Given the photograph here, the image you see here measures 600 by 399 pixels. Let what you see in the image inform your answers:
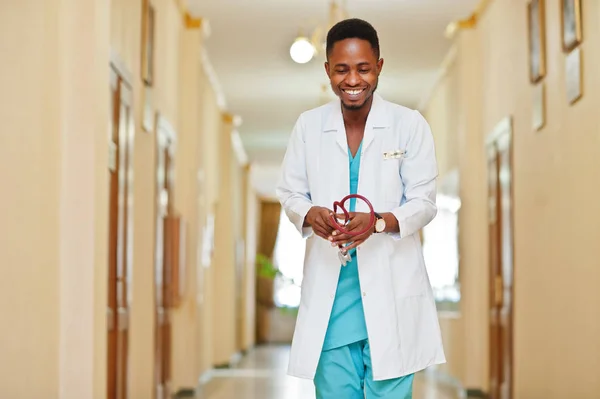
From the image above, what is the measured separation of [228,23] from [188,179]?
1530 millimetres

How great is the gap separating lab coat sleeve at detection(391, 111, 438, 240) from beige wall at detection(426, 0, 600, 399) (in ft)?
7.65

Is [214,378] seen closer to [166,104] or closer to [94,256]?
[166,104]

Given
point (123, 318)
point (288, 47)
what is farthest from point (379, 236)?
point (288, 47)

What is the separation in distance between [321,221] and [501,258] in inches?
225

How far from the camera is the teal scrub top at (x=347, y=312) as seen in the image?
89.9 inches

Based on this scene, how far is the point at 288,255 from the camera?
79.8 feet

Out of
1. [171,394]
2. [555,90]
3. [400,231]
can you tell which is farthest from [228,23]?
[400,231]

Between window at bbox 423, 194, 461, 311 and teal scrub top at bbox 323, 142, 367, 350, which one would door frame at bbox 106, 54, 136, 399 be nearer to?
teal scrub top at bbox 323, 142, 367, 350

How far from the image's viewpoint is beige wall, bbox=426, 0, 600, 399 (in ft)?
15.4

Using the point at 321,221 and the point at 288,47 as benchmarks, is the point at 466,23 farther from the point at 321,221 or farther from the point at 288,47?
the point at 321,221

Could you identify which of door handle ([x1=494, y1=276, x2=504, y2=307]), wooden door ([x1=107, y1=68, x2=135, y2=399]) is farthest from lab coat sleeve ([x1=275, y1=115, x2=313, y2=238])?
door handle ([x1=494, y1=276, x2=504, y2=307])

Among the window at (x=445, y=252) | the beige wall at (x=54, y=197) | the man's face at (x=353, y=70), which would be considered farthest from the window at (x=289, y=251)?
the man's face at (x=353, y=70)

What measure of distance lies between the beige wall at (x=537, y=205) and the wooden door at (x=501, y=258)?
0.22 metres

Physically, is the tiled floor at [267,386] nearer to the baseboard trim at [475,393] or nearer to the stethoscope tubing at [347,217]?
the baseboard trim at [475,393]
